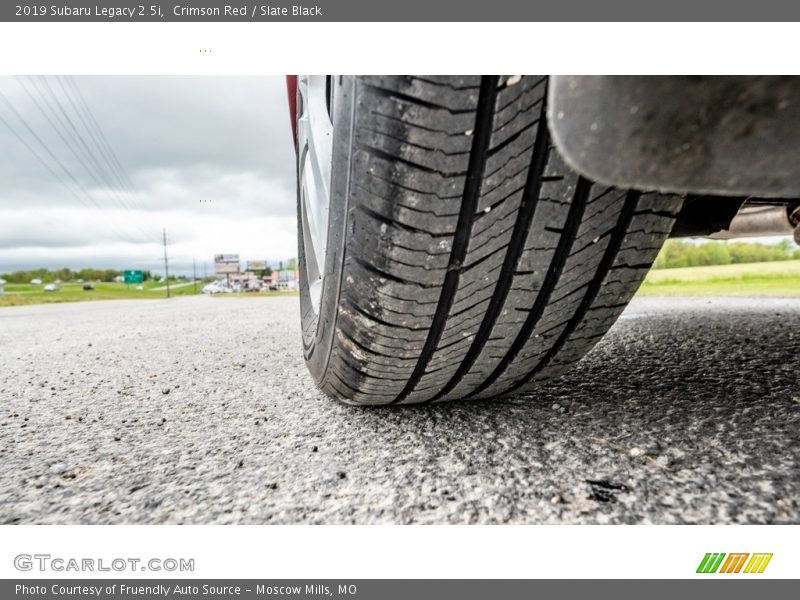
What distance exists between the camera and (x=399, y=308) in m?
0.69

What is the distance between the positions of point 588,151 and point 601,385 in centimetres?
93

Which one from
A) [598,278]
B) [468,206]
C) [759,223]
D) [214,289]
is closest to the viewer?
[468,206]

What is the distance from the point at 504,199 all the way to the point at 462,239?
74 millimetres

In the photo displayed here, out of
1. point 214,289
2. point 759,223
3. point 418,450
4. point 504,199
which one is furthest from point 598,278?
point 214,289

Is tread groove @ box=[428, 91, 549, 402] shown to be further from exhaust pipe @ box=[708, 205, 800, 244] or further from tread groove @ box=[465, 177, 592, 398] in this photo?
exhaust pipe @ box=[708, 205, 800, 244]

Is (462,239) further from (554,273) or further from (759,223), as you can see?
(759,223)

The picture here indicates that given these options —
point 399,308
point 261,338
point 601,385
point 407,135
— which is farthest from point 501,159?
point 261,338

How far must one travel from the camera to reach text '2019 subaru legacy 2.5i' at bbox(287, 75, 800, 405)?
34 cm

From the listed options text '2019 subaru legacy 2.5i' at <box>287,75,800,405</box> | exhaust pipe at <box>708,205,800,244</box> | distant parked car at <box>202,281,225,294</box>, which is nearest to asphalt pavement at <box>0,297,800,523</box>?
text '2019 subaru legacy 2.5i' at <box>287,75,800,405</box>

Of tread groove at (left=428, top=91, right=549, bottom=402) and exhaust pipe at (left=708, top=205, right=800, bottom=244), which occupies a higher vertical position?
exhaust pipe at (left=708, top=205, right=800, bottom=244)

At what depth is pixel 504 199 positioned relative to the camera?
594 millimetres

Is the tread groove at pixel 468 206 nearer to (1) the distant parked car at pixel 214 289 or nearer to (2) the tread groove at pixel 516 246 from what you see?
(2) the tread groove at pixel 516 246

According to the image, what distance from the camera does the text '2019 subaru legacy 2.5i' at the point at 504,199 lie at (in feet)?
1.12

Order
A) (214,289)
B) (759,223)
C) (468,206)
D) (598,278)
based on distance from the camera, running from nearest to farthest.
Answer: (468,206), (598,278), (759,223), (214,289)
